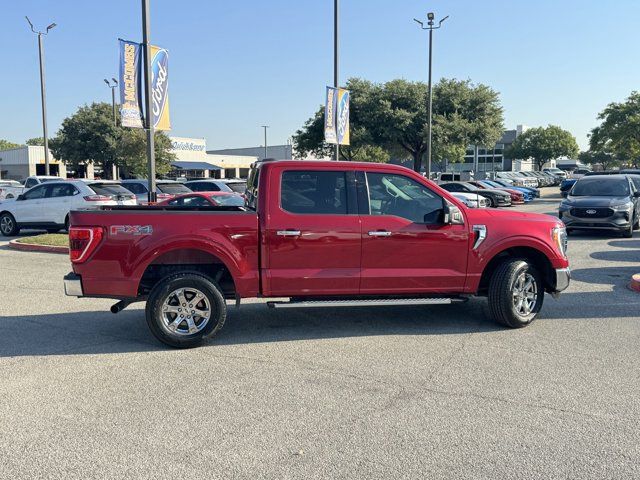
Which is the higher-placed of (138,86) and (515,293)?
(138,86)

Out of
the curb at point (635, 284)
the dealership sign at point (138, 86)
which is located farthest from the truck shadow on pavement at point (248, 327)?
the dealership sign at point (138, 86)

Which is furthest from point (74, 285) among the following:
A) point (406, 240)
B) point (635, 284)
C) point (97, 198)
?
point (97, 198)

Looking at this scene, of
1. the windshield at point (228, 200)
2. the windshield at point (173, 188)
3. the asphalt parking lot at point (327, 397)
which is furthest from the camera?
the windshield at point (173, 188)

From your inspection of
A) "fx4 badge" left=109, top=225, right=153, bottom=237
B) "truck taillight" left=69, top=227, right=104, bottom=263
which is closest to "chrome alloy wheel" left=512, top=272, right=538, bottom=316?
"fx4 badge" left=109, top=225, right=153, bottom=237

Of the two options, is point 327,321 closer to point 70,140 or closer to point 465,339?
point 465,339

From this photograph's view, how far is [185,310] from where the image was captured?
6047mm

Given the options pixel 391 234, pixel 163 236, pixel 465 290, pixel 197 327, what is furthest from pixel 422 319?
pixel 163 236

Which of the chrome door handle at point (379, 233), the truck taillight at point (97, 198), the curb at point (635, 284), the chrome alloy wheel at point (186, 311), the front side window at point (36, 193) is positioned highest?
the front side window at point (36, 193)

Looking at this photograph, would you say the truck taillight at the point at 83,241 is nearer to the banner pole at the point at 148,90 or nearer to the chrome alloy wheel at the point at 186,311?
the chrome alloy wheel at the point at 186,311

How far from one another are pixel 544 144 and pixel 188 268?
3666 inches

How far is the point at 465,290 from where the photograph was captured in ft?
21.5

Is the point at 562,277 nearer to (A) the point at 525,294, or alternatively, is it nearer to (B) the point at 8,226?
(A) the point at 525,294

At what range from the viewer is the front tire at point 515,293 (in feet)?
21.4

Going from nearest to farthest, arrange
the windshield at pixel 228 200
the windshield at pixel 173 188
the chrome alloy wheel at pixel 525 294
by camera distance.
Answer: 1. the chrome alloy wheel at pixel 525 294
2. the windshield at pixel 228 200
3. the windshield at pixel 173 188
